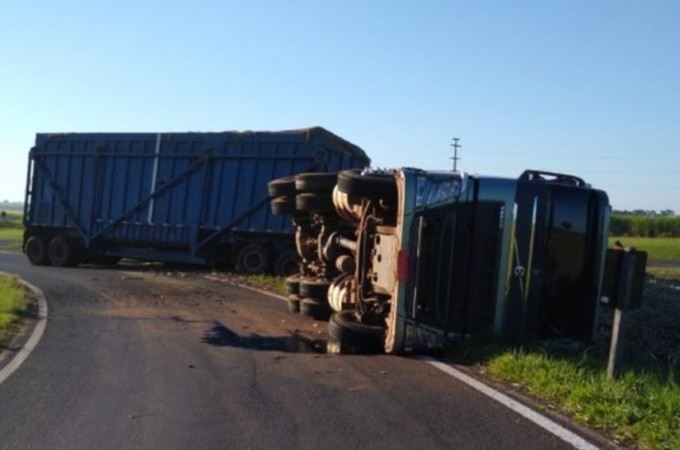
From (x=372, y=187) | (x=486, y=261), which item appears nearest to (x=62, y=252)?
(x=372, y=187)

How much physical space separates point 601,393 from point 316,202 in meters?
6.04

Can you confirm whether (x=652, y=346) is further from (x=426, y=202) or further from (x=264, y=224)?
(x=264, y=224)

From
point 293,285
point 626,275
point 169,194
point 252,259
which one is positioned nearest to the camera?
point 626,275

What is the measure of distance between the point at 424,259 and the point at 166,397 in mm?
3431

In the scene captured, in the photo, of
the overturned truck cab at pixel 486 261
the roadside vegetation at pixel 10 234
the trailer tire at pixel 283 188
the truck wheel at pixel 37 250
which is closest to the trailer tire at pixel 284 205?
the trailer tire at pixel 283 188

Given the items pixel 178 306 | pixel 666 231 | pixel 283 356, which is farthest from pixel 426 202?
pixel 666 231

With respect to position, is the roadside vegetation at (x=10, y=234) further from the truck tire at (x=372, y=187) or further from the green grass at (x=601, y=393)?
the green grass at (x=601, y=393)

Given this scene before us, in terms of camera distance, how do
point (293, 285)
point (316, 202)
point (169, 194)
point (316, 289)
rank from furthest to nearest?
point (169, 194), point (293, 285), point (316, 289), point (316, 202)

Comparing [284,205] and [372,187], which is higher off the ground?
[372,187]

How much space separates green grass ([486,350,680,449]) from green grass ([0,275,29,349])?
607 centimetres

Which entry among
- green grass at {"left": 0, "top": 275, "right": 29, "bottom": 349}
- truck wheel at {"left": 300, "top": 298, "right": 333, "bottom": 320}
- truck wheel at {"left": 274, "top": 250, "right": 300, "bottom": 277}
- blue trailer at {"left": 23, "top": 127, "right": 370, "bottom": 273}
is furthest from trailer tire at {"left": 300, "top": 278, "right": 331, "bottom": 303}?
blue trailer at {"left": 23, "top": 127, "right": 370, "bottom": 273}

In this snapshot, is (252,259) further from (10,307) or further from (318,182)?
(318,182)

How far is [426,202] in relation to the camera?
30.2 ft

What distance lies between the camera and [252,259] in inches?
821
